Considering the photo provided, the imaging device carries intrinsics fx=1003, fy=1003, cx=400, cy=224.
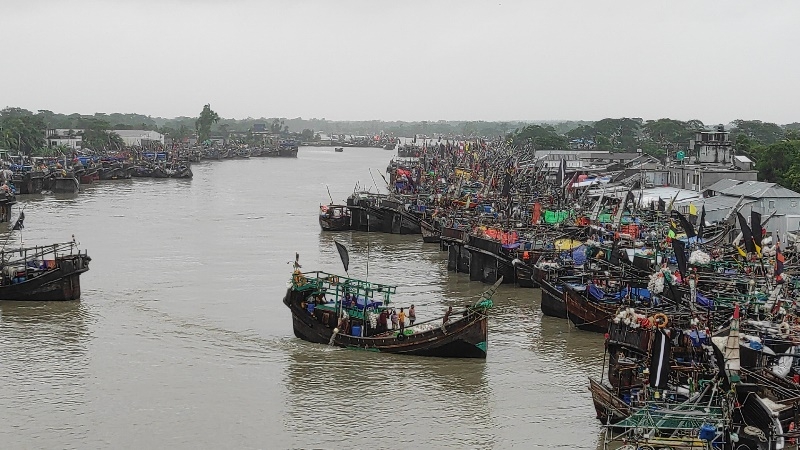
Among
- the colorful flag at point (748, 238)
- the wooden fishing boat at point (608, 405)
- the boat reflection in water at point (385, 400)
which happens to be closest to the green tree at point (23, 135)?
the boat reflection in water at point (385, 400)

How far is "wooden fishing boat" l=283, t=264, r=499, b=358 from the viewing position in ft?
78.4

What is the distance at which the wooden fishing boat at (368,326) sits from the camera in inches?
941

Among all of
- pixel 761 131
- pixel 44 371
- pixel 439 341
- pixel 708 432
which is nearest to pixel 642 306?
pixel 439 341

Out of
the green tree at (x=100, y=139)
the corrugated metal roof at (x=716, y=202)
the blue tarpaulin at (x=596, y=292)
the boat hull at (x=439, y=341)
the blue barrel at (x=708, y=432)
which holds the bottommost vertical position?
the boat hull at (x=439, y=341)

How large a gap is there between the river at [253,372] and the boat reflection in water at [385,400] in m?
0.05

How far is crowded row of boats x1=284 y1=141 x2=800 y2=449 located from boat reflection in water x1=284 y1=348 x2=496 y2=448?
0.63 m

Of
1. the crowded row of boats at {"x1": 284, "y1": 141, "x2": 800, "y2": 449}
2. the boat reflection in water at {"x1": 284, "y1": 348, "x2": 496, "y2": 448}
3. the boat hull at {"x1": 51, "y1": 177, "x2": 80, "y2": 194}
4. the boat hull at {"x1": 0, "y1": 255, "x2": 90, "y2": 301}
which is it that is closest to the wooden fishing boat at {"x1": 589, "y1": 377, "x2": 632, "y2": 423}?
the crowded row of boats at {"x1": 284, "y1": 141, "x2": 800, "y2": 449}

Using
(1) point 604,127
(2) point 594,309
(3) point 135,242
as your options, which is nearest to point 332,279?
(2) point 594,309

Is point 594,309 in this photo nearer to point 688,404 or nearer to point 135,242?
point 688,404

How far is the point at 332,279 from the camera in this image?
2605cm

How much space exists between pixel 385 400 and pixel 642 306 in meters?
6.66

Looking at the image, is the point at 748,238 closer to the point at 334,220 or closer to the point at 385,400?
Result: the point at 385,400

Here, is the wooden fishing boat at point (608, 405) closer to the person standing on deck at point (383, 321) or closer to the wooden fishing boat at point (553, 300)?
the person standing on deck at point (383, 321)

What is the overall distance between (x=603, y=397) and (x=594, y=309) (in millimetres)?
8923
